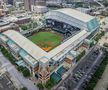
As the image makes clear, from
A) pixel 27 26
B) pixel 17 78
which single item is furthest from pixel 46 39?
pixel 17 78

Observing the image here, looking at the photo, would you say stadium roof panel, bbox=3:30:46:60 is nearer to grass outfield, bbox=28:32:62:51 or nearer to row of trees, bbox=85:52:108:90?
grass outfield, bbox=28:32:62:51

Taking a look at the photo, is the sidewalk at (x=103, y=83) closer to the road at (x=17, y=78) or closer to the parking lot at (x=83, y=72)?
the parking lot at (x=83, y=72)

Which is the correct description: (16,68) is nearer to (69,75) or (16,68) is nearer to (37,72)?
(37,72)

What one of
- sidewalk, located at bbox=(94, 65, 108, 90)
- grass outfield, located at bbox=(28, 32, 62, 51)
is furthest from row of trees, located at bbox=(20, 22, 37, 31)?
sidewalk, located at bbox=(94, 65, 108, 90)

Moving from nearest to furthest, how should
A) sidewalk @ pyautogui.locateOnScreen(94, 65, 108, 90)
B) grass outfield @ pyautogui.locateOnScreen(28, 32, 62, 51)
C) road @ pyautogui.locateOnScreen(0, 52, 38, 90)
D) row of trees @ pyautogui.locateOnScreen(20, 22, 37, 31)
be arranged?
road @ pyautogui.locateOnScreen(0, 52, 38, 90)
sidewalk @ pyautogui.locateOnScreen(94, 65, 108, 90)
grass outfield @ pyautogui.locateOnScreen(28, 32, 62, 51)
row of trees @ pyautogui.locateOnScreen(20, 22, 37, 31)

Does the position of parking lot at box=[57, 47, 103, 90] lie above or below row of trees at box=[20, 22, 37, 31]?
below

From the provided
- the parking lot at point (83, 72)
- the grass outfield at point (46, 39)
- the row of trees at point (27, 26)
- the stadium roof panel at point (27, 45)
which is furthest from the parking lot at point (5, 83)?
the row of trees at point (27, 26)

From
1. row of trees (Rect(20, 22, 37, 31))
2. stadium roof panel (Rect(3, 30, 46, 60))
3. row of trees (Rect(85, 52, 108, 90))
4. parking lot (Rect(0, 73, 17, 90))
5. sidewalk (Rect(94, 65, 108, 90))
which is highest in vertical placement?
stadium roof panel (Rect(3, 30, 46, 60))

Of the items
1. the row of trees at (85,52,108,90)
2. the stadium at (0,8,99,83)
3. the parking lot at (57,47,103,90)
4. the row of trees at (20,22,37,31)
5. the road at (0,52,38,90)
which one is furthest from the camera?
the row of trees at (20,22,37,31)

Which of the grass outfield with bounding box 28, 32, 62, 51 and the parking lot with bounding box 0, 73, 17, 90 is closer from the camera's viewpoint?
the parking lot with bounding box 0, 73, 17, 90
